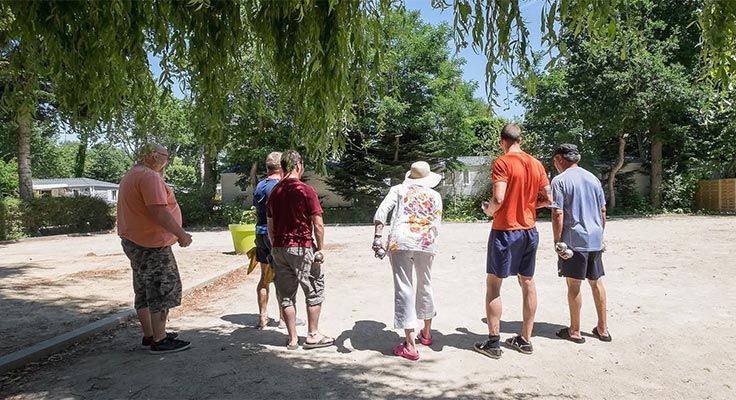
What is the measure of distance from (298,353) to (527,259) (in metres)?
2.17

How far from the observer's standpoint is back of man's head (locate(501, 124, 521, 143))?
4500 mm

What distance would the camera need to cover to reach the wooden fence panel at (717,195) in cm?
2506

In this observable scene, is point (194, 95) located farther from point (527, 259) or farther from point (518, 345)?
point (518, 345)

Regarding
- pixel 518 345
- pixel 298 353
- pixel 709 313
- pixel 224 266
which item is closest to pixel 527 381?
pixel 518 345

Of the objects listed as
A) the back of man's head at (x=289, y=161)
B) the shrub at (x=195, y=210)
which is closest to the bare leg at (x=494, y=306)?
the back of man's head at (x=289, y=161)

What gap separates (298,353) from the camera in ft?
14.8

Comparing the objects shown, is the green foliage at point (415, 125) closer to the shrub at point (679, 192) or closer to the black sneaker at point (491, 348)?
the shrub at point (679, 192)

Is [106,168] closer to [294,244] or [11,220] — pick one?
[11,220]

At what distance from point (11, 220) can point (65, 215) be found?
2254 millimetres

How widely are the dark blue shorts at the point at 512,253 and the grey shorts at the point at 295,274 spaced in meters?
1.56

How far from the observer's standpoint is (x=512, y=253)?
434 centimetres

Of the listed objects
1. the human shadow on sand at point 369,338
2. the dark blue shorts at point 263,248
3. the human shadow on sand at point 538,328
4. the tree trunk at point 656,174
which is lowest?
the human shadow on sand at point 369,338

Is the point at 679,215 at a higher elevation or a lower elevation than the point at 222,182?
lower

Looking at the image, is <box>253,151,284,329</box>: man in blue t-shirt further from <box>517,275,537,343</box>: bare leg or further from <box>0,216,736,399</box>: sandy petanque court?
<box>517,275,537,343</box>: bare leg
